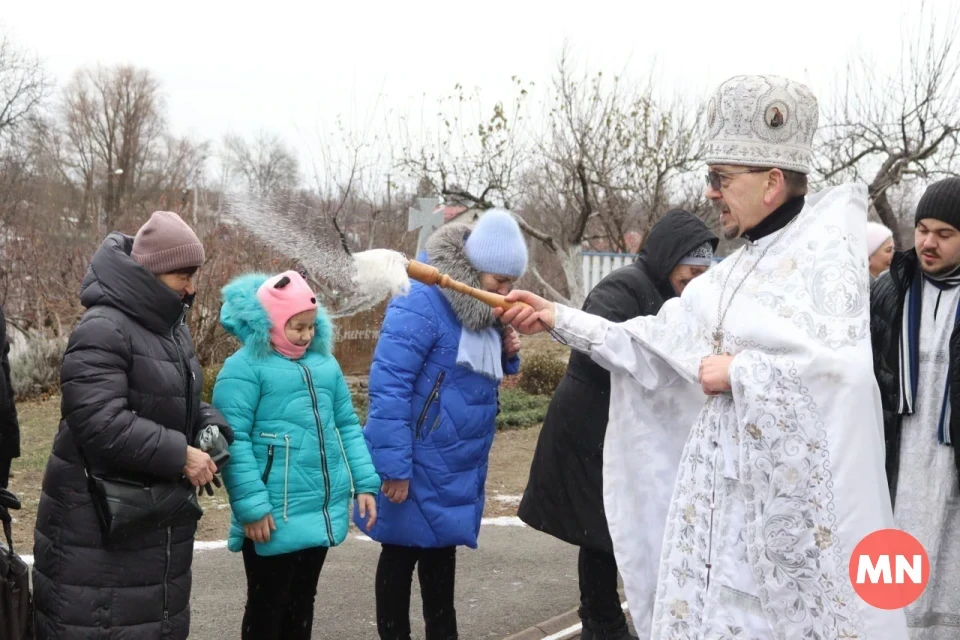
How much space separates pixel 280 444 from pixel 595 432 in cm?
140

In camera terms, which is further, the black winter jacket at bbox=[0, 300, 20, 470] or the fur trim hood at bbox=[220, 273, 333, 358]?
the black winter jacket at bbox=[0, 300, 20, 470]

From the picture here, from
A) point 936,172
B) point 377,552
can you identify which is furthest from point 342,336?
point 936,172

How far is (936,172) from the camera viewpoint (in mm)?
15305

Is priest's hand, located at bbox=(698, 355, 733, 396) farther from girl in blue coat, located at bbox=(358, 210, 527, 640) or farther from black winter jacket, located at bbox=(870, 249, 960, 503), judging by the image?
girl in blue coat, located at bbox=(358, 210, 527, 640)

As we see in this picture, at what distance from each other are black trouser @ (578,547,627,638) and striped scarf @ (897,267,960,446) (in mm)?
1612

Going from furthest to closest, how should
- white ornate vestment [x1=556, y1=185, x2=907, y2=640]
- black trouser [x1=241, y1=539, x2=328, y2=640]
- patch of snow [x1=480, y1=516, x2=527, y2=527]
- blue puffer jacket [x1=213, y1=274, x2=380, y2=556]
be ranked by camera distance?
patch of snow [x1=480, y1=516, x2=527, y2=527], black trouser [x1=241, y1=539, x2=328, y2=640], blue puffer jacket [x1=213, y1=274, x2=380, y2=556], white ornate vestment [x1=556, y1=185, x2=907, y2=640]

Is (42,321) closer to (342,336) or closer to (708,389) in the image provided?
(342,336)

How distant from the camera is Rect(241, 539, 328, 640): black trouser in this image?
363cm

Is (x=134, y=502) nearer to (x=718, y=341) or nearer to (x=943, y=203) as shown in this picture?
(x=718, y=341)

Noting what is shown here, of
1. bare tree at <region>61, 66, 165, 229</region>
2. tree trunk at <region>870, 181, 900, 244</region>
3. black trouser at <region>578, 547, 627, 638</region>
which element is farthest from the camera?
bare tree at <region>61, 66, 165, 229</region>

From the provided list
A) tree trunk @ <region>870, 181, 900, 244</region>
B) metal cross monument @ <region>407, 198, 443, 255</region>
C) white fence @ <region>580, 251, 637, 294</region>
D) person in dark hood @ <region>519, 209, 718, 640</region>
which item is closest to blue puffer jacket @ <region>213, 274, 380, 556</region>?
person in dark hood @ <region>519, 209, 718, 640</region>

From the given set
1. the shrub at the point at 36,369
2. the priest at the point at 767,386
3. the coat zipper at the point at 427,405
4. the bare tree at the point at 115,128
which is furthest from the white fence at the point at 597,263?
the bare tree at the point at 115,128

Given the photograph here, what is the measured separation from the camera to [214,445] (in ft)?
10.7

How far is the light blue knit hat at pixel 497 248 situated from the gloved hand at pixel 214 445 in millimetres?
1323
